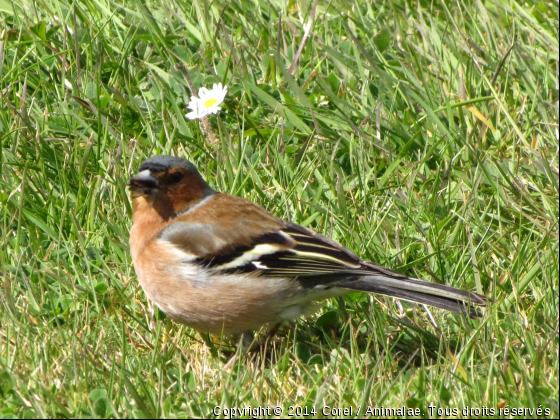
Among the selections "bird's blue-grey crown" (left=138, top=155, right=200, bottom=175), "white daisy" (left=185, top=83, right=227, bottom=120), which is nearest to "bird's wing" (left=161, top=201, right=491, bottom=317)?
"bird's blue-grey crown" (left=138, top=155, right=200, bottom=175)

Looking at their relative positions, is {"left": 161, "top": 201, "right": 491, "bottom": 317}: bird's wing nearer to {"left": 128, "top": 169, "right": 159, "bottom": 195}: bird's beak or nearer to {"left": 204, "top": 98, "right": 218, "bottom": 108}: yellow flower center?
{"left": 128, "top": 169, "right": 159, "bottom": 195}: bird's beak

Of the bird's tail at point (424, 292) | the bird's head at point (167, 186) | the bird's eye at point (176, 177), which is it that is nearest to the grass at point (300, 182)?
the bird's tail at point (424, 292)

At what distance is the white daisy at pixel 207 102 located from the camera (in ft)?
17.0

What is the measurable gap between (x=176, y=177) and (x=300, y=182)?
0.97 metres

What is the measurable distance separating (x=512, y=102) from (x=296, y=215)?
1918mm

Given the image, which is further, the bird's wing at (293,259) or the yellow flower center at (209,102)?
the yellow flower center at (209,102)

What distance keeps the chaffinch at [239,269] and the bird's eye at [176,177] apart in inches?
0.7

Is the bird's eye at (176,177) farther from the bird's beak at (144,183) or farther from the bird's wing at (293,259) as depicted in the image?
the bird's wing at (293,259)

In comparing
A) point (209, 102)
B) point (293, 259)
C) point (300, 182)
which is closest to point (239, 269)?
point (293, 259)

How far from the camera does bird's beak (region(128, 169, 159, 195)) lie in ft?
13.7

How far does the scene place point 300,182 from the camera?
499 cm

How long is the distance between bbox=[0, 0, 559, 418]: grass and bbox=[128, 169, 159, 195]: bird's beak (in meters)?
0.39

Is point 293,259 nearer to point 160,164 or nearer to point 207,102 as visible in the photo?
point 160,164

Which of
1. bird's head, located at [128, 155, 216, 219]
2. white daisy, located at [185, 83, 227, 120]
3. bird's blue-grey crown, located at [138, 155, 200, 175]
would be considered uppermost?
white daisy, located at [185, 83, 227, 120]
